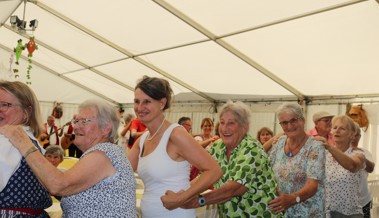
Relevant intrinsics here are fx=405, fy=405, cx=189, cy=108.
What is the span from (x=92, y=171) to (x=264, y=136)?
449 cm

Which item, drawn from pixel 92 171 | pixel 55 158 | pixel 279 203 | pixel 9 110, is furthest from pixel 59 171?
pixel 55 158

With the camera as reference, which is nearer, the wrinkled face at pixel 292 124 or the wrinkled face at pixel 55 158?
the wrinkled face at pixel 292 124

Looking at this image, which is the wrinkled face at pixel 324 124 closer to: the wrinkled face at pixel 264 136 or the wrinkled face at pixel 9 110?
the wrinkled face at pixel 264 136

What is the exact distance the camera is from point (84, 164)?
1.48 meters

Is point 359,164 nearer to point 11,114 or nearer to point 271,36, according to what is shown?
point 11,114

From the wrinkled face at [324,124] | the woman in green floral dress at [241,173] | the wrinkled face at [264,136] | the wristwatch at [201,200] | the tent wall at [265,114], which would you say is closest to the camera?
the wristwatch at [201,200]

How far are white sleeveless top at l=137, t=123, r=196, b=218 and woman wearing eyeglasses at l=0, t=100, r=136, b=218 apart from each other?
23cm

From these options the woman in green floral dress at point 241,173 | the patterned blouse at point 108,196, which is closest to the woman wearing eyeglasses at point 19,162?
the patterned blouse at point 108,196

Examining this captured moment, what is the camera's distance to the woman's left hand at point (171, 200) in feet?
5.85

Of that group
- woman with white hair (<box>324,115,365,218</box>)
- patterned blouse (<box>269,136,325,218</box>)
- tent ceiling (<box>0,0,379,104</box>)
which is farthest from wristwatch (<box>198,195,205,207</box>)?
tent ceiling (<box>0,0,379,104</box>)

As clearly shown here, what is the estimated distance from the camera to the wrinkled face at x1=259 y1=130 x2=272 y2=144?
5.70m

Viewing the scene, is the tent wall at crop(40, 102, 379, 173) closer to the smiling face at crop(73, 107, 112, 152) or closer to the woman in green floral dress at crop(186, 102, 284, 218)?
the woman in green floral dress at crop(186, 102, 284, 218)

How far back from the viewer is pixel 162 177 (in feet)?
6.01

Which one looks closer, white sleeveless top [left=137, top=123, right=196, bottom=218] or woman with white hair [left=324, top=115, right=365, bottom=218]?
white sleeveless top [left=137, top=123, right=196, bottom=218]
